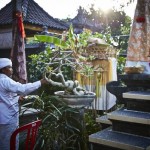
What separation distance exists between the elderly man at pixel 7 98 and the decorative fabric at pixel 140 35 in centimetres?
208

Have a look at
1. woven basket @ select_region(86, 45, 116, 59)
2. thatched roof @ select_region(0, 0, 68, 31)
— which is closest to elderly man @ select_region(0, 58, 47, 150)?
woven basket @ select_region(86, 45, 116, 59)

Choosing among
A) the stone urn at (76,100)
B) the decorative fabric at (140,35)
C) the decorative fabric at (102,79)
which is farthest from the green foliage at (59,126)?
the decorative fabric at (102,79)

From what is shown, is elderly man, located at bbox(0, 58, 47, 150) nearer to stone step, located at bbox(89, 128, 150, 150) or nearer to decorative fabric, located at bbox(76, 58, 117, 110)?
stone step, located at bbox(89, 128, 150, 150)

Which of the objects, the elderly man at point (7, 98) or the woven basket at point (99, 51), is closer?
the elderly man at point (7, 98)

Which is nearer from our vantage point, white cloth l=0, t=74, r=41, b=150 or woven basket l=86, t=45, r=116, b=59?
white cloth l=0, t=74, r=41, b=150

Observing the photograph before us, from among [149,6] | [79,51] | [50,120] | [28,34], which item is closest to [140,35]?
[149,6]

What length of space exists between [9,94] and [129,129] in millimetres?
1884

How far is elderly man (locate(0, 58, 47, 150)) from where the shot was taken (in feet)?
12.3

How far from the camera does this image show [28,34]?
16.1 m

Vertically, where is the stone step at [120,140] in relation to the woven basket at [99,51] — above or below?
below

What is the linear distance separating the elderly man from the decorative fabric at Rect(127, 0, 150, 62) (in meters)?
2.08

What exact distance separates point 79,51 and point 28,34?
10513 mm

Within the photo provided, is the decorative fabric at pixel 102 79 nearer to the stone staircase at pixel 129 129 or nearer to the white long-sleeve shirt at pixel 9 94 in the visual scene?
the stone staircase at pixel 129 129

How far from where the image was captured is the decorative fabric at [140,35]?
4742mm
